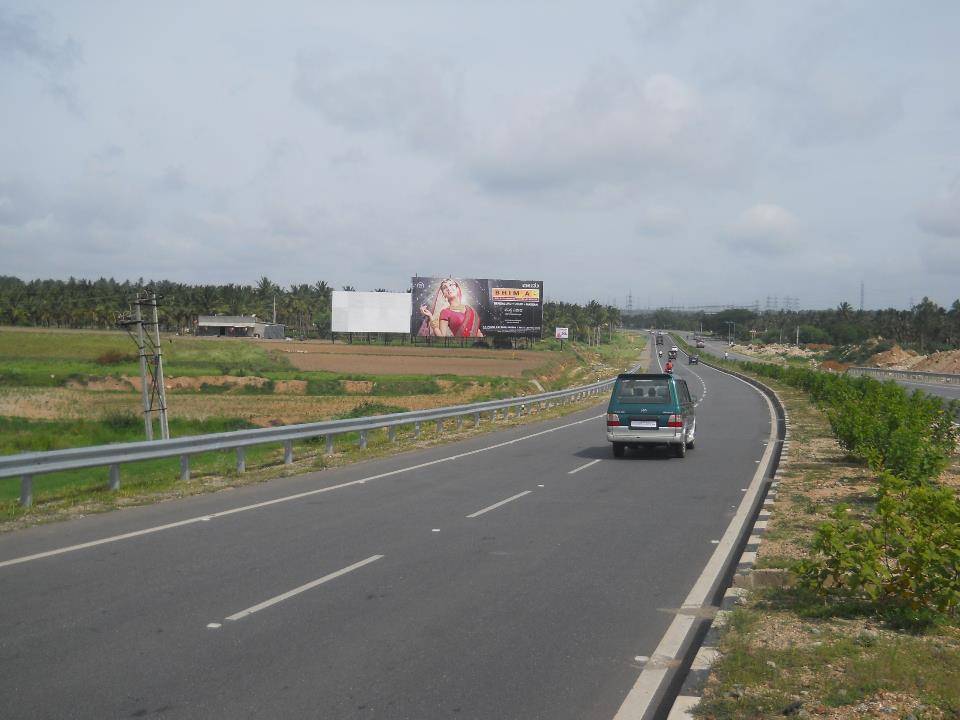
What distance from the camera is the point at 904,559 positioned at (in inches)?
257

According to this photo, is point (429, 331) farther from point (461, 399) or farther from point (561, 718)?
point (561, 718)

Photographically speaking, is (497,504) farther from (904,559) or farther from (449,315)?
(449,315)

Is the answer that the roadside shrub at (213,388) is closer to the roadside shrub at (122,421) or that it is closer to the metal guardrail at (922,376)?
the roadside shrub at (122,421)

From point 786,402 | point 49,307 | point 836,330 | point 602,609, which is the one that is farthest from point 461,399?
point 836,330

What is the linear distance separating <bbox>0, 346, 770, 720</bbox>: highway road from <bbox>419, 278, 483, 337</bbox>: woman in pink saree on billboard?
238 feet

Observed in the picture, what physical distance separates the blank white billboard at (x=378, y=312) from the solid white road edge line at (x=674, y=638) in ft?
263

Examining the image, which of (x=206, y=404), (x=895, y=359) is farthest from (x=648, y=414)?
(x=895, y=359)

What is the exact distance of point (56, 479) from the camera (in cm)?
2609

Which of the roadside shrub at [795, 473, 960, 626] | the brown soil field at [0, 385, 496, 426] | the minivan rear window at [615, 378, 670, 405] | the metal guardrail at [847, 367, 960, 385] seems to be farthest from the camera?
the metal guardrail at [847, 367, 960, 385]

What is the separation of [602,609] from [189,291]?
168 meters

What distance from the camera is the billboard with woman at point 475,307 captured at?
87.2 metres

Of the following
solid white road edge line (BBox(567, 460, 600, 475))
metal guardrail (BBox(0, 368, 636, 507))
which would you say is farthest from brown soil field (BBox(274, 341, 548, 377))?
solid white road edge line (BBox(567, 460, 600, 475))

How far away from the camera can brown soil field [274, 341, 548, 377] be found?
251 feet

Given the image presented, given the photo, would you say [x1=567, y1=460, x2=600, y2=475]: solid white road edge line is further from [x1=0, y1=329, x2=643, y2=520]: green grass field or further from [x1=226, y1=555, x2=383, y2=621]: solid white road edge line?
[x1=226, y1=555, x2=383, y2=621]: solid white road edge line
